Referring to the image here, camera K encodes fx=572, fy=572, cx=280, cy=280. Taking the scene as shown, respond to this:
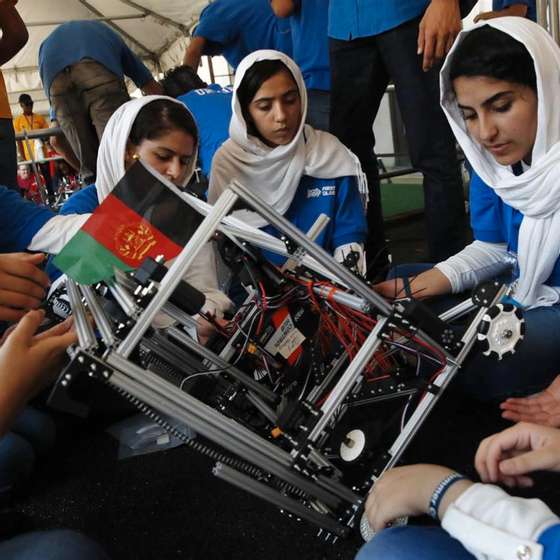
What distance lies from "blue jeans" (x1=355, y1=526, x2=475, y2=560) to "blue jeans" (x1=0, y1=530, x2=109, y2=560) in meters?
0.34

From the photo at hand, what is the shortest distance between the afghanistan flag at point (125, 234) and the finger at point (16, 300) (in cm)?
12

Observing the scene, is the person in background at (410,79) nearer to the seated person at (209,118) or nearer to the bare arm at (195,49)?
the seated person at (209,118)

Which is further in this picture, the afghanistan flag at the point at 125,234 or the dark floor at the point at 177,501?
the dark floor at the point at 177,501

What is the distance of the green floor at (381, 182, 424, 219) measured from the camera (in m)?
3.49

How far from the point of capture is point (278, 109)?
1598 mm

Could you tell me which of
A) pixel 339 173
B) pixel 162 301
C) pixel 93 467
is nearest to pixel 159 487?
pixel 93 467

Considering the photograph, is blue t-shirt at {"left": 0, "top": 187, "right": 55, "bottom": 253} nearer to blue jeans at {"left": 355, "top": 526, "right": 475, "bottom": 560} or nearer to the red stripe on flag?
the red stripe on flag

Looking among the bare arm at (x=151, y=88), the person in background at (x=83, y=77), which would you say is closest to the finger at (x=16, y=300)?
the person in background at (x=83, y=77)

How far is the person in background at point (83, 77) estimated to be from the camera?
225 centimetres

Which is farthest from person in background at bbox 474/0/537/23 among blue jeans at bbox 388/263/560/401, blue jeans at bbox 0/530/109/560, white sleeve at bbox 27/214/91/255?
blue jeans at bbox 0/530/109/560

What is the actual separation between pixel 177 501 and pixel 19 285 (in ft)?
1.87

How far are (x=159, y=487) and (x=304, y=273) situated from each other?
596 millimetres

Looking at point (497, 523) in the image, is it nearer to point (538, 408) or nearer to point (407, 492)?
point (407, 492)

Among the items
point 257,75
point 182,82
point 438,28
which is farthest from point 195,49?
point 438,28
